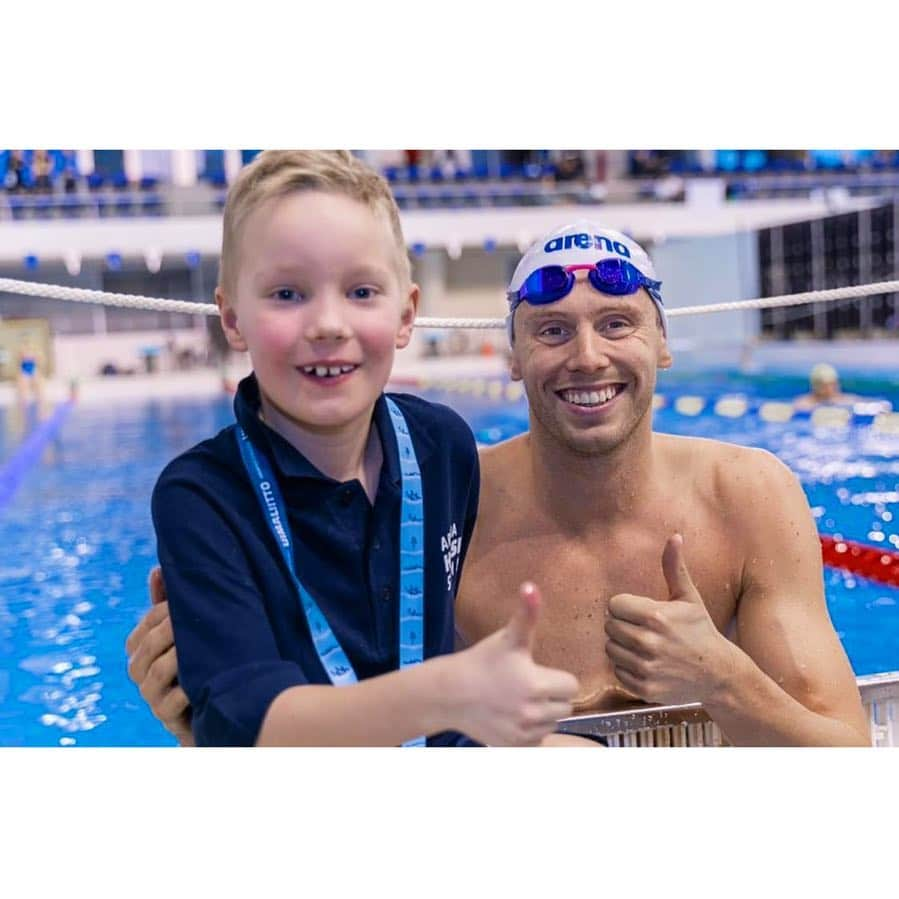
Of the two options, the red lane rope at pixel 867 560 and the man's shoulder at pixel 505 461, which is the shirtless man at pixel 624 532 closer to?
the man's shoulder at pixel 505 461

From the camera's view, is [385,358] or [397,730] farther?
[385,358]

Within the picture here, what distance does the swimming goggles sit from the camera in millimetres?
1387

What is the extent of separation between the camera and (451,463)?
1348 millimetres

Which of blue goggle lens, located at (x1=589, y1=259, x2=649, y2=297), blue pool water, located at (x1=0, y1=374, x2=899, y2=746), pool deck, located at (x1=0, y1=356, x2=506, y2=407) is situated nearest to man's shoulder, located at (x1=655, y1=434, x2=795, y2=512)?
blue goggle lens, located at (x1=589, y1=259, x2=649, y2=297)

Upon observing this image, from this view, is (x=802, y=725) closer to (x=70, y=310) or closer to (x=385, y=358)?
(x=385, y=358)

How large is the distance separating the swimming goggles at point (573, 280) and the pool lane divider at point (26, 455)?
4378 mm

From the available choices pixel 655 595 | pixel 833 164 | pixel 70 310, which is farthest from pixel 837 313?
pixel 655 595

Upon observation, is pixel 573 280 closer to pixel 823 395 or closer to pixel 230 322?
pixel 230 322

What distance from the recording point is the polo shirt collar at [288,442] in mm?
1174

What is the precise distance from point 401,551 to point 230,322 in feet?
1.06

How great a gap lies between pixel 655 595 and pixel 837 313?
413 inches

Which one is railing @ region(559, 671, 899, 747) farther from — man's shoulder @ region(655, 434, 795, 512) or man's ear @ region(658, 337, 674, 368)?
man's ear @ region(658, 337, 674, 368)

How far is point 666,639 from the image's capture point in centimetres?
127
